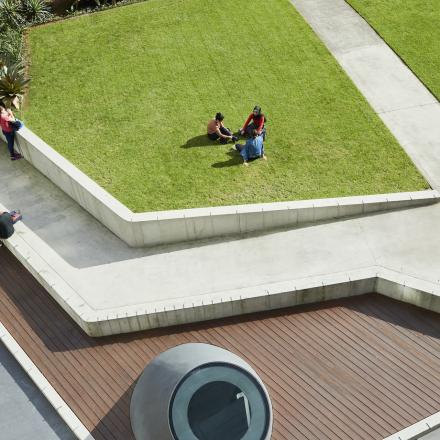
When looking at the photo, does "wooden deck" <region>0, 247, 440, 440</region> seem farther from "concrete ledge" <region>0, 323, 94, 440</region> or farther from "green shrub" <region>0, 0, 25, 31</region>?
"green shrub" <region>0, 0, 25, 31</region>

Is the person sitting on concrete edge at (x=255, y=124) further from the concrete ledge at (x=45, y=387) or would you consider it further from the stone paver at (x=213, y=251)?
the concrete ledge at (x=45, y=387)

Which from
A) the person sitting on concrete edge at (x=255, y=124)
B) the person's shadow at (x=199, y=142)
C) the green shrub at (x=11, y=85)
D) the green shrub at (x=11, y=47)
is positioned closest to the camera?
the person sitting on concrete edge at (x=255, y=124)

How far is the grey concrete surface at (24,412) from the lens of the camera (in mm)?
11641

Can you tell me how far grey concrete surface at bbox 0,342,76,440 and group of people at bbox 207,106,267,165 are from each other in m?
7.54

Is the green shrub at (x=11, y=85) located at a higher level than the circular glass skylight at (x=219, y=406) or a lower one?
higher

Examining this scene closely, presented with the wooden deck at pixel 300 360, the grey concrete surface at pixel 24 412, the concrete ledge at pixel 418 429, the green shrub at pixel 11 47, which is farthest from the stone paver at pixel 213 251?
the green shrub at pixel 11 47

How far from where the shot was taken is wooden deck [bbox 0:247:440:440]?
11.2 m

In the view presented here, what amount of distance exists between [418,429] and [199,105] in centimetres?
1060

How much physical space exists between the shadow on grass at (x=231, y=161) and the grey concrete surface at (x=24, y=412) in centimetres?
688

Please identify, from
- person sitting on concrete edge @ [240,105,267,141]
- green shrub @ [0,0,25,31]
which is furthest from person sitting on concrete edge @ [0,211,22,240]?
green shrub @ [0,0,25,31]

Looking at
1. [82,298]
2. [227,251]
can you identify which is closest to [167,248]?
[227,251]

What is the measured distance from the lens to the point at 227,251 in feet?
45.5

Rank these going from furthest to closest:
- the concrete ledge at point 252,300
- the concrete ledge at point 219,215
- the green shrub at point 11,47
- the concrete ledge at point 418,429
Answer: the green shrub at point 11,47 → the concrete ledge at point 219,215 → the concrete ledge at point 252,300 → the concrete ledge at point 418,429

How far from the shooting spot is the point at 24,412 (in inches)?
472
